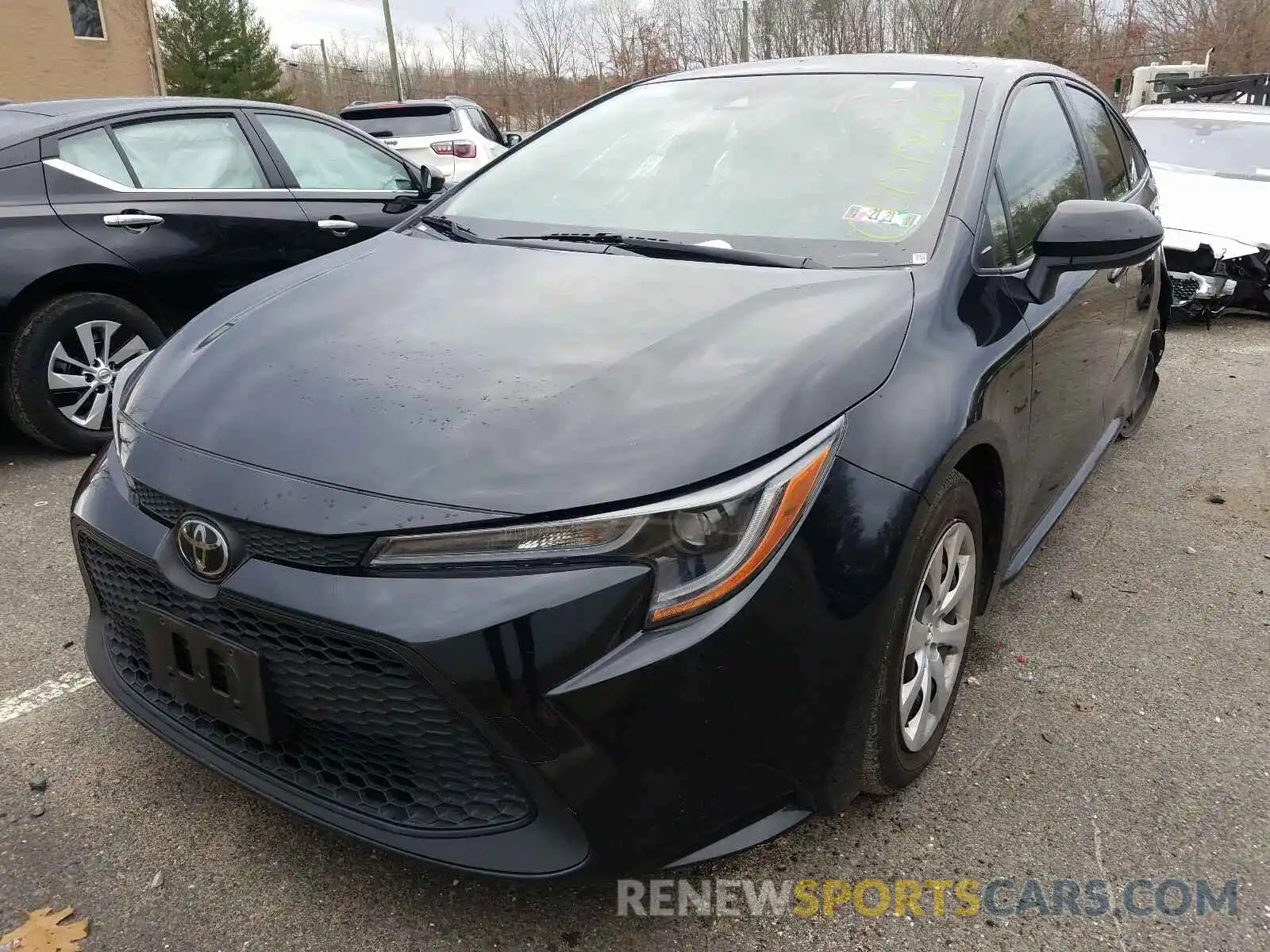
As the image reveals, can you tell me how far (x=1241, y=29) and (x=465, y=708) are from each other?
32.3m

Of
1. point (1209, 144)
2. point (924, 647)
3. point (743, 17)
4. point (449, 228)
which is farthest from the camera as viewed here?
point (743, 17)

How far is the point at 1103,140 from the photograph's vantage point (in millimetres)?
3576

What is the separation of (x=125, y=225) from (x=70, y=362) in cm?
66

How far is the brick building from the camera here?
2436 cm

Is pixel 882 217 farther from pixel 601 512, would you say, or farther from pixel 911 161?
pixel 601 512

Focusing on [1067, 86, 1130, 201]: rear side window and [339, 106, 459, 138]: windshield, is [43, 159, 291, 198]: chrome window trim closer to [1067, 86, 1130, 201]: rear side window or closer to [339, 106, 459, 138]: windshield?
[1067, 86, 1130, 201]: rear side window

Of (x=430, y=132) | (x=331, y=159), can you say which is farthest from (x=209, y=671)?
(x=430, y=132)

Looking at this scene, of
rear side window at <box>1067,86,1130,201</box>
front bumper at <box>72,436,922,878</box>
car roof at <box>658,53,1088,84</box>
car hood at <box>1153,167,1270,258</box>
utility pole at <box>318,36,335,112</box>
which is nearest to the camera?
front bumper at <box>72,436,922,878</box>

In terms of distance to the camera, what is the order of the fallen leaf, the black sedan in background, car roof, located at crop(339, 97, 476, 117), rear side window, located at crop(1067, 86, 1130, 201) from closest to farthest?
the fallen leaf, rear side window, located at crop(1067, 86, 1130, 201), the black sedan in background, car roof, located at crop(339, 97, 476, 117)

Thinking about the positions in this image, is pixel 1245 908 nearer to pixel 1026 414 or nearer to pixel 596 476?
pixel 1026 414

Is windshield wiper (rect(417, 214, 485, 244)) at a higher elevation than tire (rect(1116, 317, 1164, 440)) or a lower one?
higher

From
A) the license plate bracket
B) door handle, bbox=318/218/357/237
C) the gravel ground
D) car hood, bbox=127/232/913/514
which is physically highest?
door handle, bbox=318/218/357/237

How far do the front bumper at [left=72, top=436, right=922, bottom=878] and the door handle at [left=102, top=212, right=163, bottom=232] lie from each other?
9.95 ft

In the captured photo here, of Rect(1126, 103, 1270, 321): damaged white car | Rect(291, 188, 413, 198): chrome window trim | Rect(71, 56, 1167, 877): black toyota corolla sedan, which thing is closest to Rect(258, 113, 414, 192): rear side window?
Rect(291, 188, 413, 198): chrome window trim
